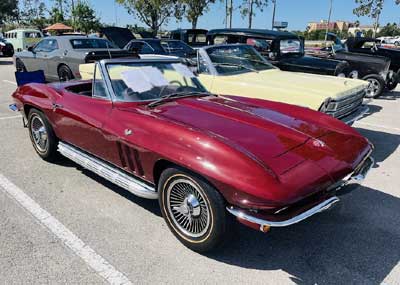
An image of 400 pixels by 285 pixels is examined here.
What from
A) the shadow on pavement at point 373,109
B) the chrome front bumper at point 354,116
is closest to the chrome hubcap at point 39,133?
the chrome front bumper at point 354,116

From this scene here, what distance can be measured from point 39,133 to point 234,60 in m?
3.55

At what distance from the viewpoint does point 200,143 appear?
2631 millimetres

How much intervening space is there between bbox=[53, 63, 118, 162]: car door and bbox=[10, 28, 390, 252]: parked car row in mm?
14

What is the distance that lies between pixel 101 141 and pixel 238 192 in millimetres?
1709

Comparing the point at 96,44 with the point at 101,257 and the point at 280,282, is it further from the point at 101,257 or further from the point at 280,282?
the point at 280,282

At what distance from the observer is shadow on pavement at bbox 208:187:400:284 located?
8.64 feet

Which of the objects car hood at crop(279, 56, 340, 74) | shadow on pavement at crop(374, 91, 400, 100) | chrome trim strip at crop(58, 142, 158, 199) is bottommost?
shadow on pavement at crop(374, 91, 400, 100)

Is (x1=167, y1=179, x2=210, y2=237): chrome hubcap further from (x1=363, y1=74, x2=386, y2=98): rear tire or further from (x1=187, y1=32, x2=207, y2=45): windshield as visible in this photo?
(x1=187, y1=32, x2=207, y2=45): windshield

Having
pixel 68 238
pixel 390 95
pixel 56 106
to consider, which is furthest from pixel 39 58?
pixel 390 95

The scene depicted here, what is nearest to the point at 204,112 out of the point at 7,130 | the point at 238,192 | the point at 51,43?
the point at 238,192

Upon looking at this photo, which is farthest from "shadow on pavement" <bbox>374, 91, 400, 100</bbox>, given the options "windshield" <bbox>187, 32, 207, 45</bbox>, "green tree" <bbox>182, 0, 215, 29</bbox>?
"green tree" <bbox>182, 0, 215, 29</bbox>

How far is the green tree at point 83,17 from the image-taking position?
134 ft

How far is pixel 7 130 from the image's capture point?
6.12 metres

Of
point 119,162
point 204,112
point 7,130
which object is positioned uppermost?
point 204,112
